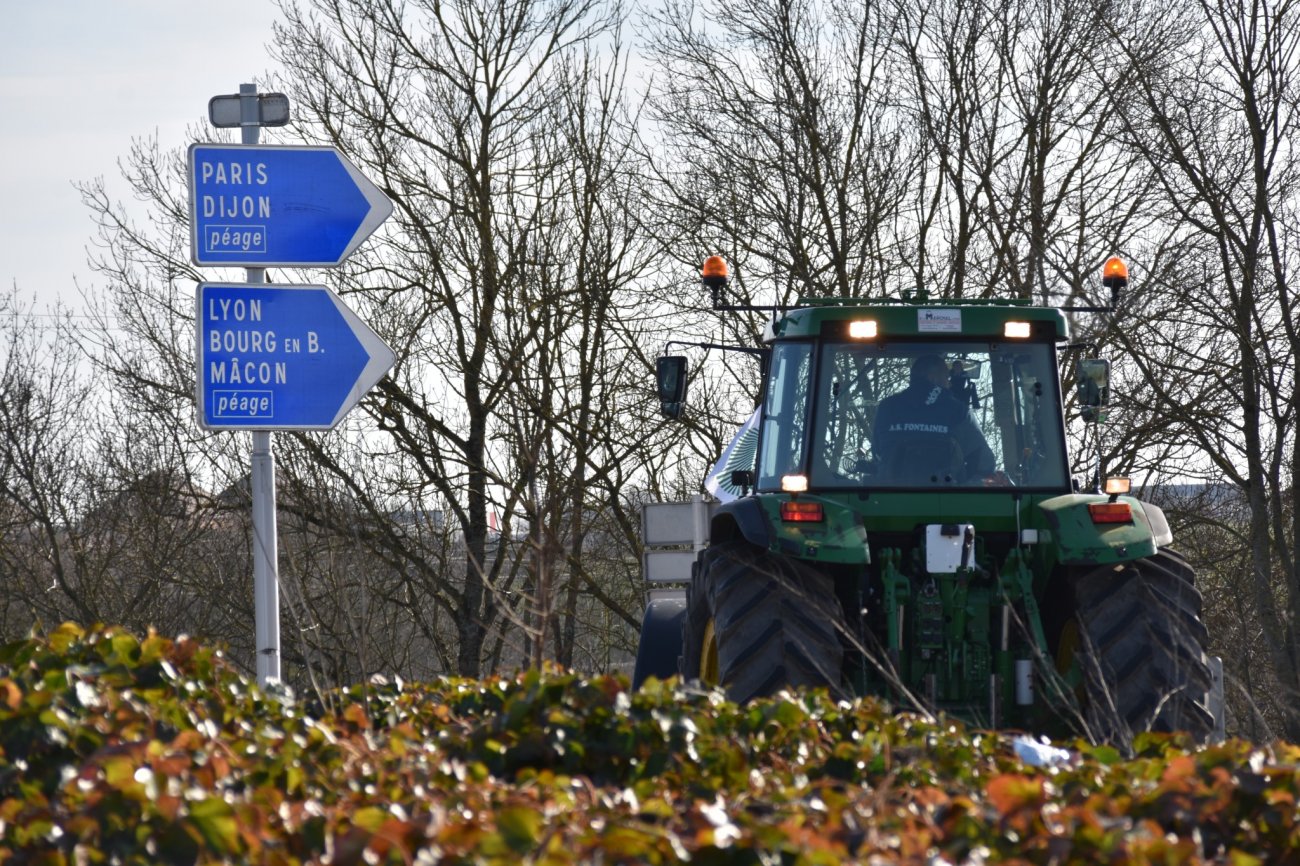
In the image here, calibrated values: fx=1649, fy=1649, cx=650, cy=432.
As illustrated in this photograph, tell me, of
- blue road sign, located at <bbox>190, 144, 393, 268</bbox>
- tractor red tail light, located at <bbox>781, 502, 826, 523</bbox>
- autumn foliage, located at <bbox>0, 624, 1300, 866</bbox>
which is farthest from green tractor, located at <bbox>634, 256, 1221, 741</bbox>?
autumn foliage, located at <bbox>0, 624, 1300, 866</bbox>

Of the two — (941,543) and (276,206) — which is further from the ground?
(276,206)

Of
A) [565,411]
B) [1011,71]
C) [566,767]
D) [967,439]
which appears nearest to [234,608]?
[565,411]

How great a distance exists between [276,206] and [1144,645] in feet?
11.2

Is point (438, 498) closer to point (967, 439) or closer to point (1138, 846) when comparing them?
point (967, 439)

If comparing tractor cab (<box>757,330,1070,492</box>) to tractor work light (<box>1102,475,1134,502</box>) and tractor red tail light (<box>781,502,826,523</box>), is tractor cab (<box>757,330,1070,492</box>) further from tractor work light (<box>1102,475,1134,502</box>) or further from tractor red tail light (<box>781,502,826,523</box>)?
tractor red tail light (<box>781,502,826,523</box>)

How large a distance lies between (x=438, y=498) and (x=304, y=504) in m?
1.87

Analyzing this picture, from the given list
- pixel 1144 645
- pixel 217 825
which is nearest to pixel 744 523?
pixel 1144 645

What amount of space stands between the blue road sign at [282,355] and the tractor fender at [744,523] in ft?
5.76

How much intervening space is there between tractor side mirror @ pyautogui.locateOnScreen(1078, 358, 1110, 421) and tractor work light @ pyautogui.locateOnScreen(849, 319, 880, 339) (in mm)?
1155

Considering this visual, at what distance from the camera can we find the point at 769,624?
19.5 ft

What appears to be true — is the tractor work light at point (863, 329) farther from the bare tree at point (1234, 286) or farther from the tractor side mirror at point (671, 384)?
the bare tree at point (1234, 286)

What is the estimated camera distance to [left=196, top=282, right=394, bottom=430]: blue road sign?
16.4 feet

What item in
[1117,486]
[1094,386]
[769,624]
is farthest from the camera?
[1094,386]

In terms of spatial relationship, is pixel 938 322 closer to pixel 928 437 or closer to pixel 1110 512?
pixel 928 437
